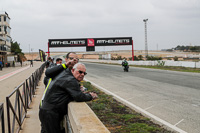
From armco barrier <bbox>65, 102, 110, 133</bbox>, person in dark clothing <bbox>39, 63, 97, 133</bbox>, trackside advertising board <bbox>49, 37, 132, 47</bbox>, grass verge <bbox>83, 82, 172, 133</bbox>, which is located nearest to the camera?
armco barrier <bbox>65, 102, 110, 133</bbox>

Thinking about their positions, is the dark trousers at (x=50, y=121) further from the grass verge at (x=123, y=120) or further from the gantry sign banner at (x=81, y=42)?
the gantry sign banner at (x=81, y=42)

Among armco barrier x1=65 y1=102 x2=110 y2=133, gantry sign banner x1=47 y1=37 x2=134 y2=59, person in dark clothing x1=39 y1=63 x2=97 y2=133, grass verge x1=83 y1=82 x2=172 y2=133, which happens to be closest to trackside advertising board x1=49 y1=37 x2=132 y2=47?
gantry sign banner x1=47 y1=37 x2=134 y2=59

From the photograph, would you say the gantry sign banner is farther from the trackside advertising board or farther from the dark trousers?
the dark trousers

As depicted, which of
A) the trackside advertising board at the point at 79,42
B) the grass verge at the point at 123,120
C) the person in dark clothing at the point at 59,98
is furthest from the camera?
the trackside advertising board at the point at 79,42

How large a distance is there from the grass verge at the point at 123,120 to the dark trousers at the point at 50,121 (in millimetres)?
1904

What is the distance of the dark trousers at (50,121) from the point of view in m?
3.16

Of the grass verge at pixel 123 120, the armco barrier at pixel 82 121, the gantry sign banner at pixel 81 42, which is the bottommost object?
the grass verge at pixel 123 120

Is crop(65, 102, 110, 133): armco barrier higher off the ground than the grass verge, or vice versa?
crop(65, 102, 110, 133): armco barrier

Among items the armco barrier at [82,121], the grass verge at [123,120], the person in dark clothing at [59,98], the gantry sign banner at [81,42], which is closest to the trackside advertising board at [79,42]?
the gantry sign banner at [81,42]

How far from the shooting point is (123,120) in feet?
18.7

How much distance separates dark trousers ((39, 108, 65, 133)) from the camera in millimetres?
3160

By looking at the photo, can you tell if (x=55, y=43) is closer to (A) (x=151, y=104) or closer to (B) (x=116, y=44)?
(B) (x=116, y=44)

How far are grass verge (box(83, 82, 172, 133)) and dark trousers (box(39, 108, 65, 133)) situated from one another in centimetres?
190

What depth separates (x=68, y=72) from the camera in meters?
3.30
